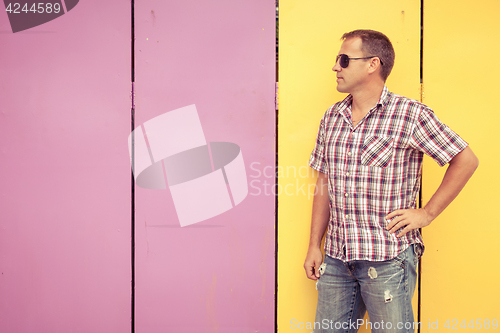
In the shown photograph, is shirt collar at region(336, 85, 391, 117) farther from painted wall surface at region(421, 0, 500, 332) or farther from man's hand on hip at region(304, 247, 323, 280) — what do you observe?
man's hand on hip at region(304, 247, 323, 280)

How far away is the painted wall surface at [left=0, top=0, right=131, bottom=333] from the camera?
1.70m

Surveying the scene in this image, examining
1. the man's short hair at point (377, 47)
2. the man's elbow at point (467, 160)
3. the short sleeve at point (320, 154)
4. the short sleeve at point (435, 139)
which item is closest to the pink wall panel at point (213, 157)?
the short sleeve at point (320, 154)

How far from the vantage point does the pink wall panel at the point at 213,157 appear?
1.68m

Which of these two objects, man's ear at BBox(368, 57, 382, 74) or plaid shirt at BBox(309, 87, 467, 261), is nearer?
plaid shirt at BBox(309, 87, 467, 261)

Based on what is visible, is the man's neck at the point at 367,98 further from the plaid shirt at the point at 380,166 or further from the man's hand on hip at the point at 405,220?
the man's hand on hip at the point at 405,220

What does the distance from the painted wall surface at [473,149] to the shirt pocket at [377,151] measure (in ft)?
1.79

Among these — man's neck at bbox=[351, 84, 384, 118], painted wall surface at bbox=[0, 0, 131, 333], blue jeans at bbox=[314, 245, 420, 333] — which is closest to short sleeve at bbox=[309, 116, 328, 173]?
man's neck at bbox=[351, 84, 384, 118]

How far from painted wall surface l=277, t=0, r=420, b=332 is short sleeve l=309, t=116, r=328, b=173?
0.13m

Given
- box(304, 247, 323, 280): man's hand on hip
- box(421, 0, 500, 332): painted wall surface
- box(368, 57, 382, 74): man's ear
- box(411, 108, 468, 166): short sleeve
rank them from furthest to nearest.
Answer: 1. box(421, 0, 500, 332): painted wall surface
2. box(304, 247, 323, 280): man's hand on hip
3. box(368, 57, 382, 74): man's ear
4. box(411, 108, 468, 166): short sleeve

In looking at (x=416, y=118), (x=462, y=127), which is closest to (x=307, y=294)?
(x=416, y=118)

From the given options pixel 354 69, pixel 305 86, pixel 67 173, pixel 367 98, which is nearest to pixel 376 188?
pixel 367 98

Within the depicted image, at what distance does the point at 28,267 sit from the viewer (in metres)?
1.73

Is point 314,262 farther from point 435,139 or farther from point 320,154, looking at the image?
point 435,139

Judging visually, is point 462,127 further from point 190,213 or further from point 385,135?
point 190,213
